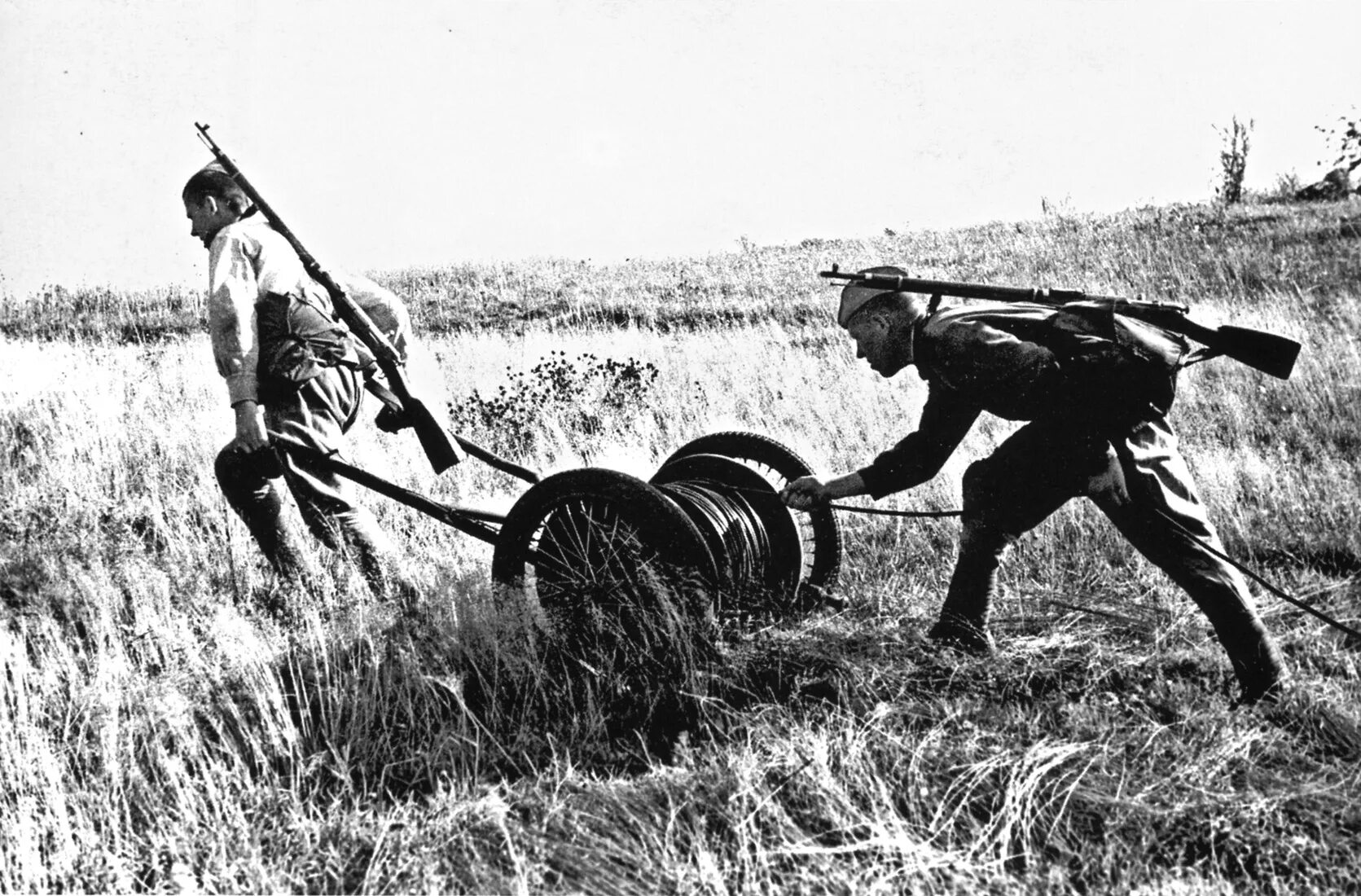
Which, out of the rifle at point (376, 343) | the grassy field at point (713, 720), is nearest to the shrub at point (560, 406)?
the grassy field at point (713, 720)

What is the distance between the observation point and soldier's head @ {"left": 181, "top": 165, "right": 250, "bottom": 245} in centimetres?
489

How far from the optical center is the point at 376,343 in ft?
16.6

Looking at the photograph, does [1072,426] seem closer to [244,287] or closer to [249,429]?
[249,429]

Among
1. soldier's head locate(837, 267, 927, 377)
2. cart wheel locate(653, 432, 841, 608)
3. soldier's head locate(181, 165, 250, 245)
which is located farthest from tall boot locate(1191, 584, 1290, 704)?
soldier's head locate(181, 165, 250, 245)

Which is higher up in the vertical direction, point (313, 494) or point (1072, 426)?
point (1072, 426)

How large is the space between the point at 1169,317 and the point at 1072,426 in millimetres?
488

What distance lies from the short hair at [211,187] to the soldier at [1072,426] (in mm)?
2956

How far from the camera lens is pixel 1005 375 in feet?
11.6

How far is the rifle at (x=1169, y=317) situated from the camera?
3.46m

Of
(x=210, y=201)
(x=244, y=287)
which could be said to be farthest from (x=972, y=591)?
(x=210, y=201)

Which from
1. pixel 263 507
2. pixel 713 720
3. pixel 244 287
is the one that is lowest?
pixel 713 720

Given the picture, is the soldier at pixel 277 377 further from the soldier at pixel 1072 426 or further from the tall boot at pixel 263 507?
the soldier at pixel 1072 426

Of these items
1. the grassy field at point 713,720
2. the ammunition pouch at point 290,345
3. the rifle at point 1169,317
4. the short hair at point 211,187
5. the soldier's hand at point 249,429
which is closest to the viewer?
the grassy field at point 713,720

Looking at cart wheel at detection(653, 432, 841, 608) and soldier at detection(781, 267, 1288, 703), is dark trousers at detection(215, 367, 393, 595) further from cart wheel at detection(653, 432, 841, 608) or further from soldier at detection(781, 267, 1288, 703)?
soldier at detection(781, 267, 1288, 703)
